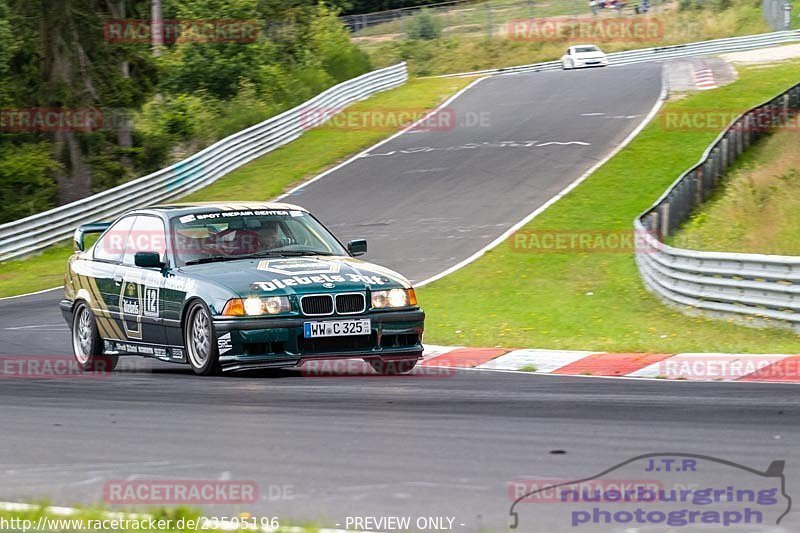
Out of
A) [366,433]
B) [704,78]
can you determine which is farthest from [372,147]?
[366,433]

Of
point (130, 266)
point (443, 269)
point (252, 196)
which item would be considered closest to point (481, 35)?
point (252, 196)

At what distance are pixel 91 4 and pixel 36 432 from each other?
27.5 metres

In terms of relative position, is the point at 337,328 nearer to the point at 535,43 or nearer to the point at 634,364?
the point at 634,364

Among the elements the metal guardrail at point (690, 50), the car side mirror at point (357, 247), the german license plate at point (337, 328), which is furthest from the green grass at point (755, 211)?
the metal guardrail at point (690, 50)

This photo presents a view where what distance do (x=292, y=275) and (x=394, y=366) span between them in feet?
4.19

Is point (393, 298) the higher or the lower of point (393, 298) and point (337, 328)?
the higher

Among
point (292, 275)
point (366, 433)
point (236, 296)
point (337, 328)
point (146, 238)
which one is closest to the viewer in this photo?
point (366, 433)

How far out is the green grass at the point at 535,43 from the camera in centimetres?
5972

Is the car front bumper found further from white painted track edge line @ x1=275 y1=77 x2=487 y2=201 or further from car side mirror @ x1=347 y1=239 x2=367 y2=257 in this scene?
white painted track edge line @ x1=275 y1=77 x2=487 y2=201

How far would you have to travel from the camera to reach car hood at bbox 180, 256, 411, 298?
960cm

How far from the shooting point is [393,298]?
32.7 feet

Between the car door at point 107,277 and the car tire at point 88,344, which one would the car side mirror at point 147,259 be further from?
the car tire at point 88,344

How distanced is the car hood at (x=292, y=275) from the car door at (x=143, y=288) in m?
0.41

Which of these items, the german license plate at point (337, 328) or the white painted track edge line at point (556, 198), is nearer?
the german license plate at point (337, 328)
